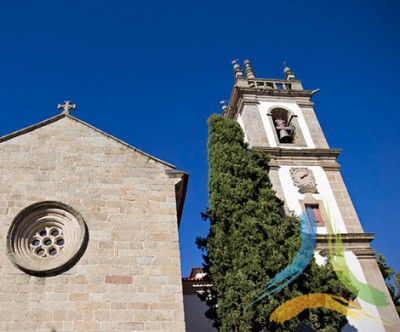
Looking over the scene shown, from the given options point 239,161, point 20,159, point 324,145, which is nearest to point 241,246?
point 239,161

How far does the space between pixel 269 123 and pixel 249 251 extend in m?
7.67

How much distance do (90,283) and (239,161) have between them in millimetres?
6124

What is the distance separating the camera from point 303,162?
46.9 feet

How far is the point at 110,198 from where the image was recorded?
7.45m

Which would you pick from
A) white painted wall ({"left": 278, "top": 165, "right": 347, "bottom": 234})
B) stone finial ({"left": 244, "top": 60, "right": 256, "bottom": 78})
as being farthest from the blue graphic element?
stone finial ({"left": 244, "top": 60, "right": 256, "bottom": 78})

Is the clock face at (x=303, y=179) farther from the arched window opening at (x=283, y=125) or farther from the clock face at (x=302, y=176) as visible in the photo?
the arched window opening at (x=283, y=125)

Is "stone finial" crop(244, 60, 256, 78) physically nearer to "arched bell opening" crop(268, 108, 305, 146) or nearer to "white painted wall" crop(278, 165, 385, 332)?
"arched bell opening" crop(268, 108, 305, 146)

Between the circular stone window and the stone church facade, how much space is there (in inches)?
0.7

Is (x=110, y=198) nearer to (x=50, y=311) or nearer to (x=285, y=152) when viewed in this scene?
(x=50, y=311)

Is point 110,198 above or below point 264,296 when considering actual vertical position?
above

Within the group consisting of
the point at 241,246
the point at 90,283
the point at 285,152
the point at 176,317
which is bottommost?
the point at 176,317

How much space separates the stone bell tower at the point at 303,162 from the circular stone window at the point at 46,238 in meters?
7.45

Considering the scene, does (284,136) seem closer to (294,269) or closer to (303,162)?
(303,162)

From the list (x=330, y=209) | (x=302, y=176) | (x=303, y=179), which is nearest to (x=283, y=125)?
(x=302, y=176)
